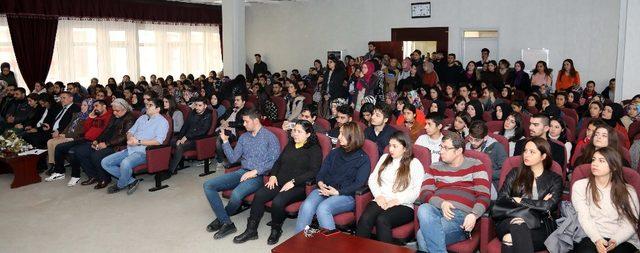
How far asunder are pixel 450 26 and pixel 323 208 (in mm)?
8740

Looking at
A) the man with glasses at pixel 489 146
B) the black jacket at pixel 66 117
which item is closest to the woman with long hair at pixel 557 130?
the man with glasses at pixel 489 146

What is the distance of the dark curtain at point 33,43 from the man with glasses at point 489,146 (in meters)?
10.5

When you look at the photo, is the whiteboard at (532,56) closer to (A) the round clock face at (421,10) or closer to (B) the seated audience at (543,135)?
(A) the round clock face at (421,10)

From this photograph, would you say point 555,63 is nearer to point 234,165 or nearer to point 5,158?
point 234,165

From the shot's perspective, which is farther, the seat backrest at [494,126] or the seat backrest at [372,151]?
the seat backrest at [494,126]

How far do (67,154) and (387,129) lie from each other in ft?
14.4

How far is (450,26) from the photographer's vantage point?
12094 mm

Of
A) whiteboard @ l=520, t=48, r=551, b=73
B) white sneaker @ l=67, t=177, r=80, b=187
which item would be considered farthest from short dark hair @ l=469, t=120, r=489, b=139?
whiteboard @ l=520, t=48, r=551, b=73

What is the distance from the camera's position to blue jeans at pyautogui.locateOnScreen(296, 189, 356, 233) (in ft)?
14.2

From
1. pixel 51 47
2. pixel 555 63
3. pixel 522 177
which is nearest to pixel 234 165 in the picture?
pixel 522 177

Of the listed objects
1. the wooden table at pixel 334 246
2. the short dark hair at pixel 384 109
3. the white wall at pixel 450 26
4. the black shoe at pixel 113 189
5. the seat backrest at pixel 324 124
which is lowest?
the black shoe at pixel 113 189

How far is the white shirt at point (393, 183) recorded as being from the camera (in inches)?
166

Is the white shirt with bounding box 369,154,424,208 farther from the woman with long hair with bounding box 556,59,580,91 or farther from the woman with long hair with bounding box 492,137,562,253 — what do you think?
the woman with long hair with bounding box 556,59,580,91

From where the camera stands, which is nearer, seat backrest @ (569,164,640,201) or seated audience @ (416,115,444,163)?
seat backrest @ (569,164,640,201)
